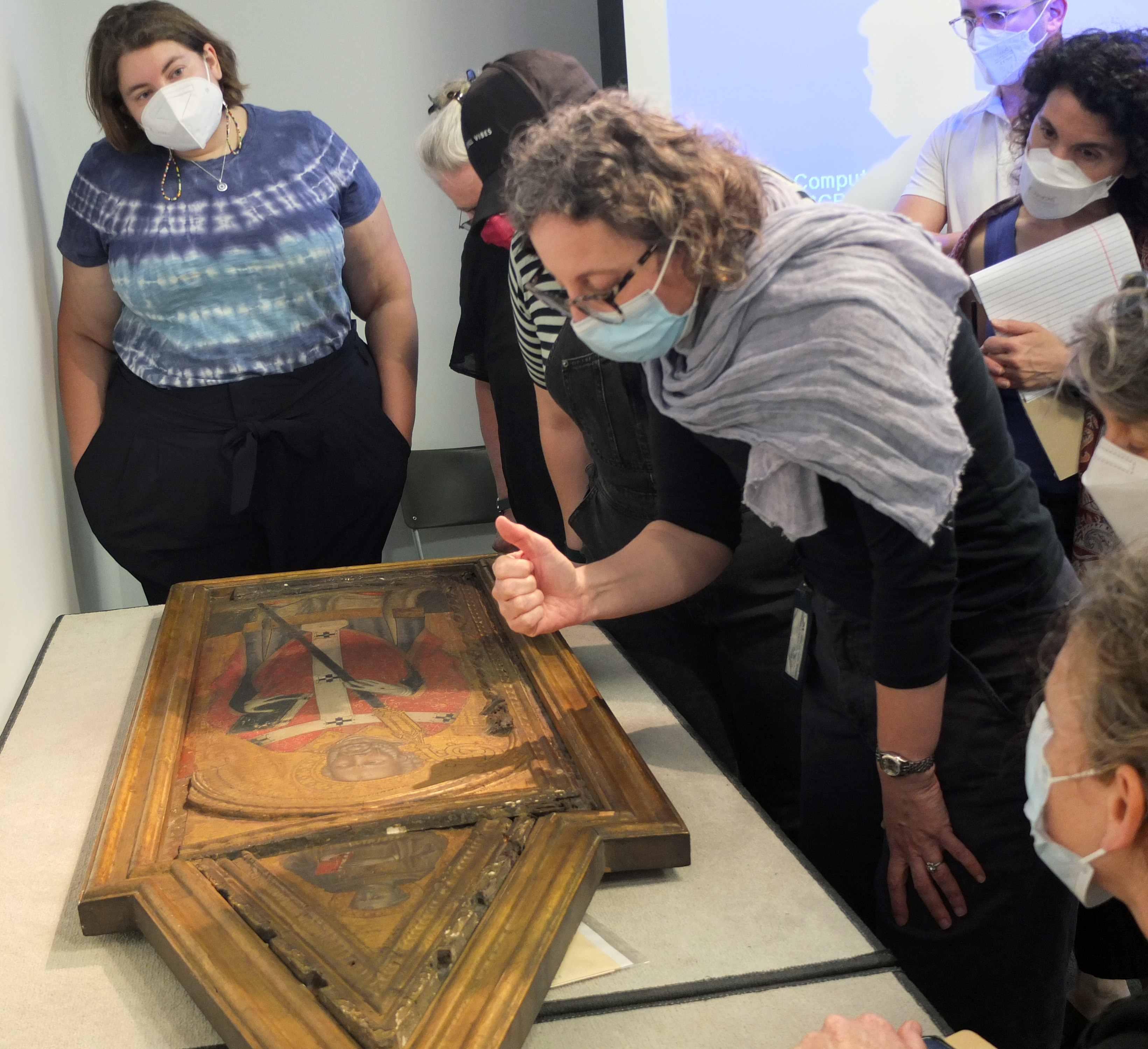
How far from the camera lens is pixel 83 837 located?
56.5 inches

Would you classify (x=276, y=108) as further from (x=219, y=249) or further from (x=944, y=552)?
(x=944, y=552)

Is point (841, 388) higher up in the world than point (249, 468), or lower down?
higher up

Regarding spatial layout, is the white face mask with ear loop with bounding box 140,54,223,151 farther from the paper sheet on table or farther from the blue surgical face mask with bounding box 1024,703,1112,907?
the blue surgical face mask with bounding box 1024,703,1112,907

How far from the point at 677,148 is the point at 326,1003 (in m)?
0.92

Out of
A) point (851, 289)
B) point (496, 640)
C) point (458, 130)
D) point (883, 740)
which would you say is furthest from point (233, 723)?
point (458, 130)

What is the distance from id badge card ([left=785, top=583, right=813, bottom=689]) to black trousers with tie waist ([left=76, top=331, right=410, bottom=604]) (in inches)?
52.0

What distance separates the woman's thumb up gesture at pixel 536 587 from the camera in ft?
5.25

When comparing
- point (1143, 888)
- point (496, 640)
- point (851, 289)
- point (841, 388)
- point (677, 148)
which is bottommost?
point (496, 640)

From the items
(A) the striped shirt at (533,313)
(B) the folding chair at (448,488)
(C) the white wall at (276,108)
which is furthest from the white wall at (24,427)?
(B) the folding chair at (448,488)

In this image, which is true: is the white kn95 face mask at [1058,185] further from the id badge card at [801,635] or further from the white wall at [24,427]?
the white wall at [24,427]

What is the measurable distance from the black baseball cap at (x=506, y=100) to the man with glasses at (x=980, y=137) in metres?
1.29

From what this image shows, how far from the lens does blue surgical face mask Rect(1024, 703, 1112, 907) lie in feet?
3.29

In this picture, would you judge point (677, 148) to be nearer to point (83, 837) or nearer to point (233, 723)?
point (233, 723)

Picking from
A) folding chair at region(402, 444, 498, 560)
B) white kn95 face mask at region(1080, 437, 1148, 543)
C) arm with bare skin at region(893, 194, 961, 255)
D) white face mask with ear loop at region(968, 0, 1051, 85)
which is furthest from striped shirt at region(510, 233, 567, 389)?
folding chair at region(402, 444, 498, 560)
